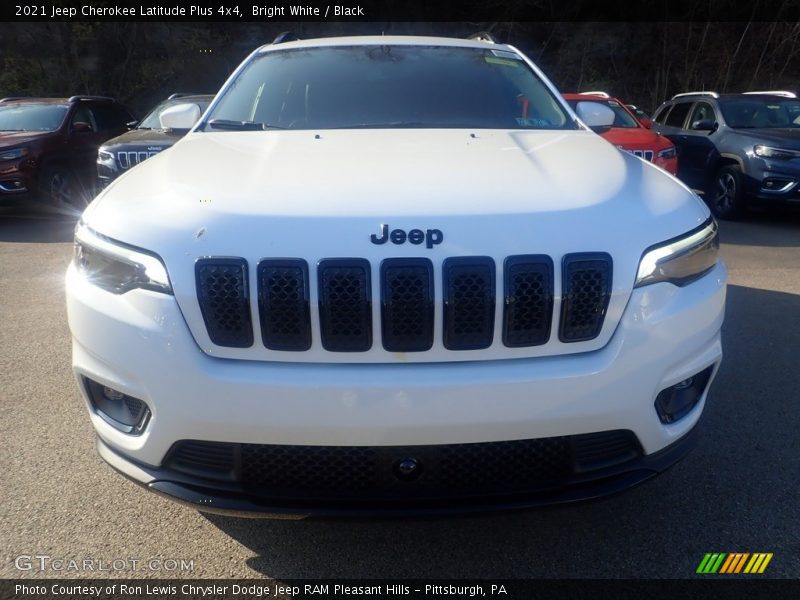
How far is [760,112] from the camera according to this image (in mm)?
9086

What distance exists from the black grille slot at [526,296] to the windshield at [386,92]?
1.49m

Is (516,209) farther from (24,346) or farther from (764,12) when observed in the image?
(764,12)

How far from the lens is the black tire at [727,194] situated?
→ 8422mm

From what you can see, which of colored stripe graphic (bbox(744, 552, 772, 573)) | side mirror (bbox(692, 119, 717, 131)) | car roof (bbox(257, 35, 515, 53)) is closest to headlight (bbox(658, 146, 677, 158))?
side mirror (bbox(692, 119, 717, 131))

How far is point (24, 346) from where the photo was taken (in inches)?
166

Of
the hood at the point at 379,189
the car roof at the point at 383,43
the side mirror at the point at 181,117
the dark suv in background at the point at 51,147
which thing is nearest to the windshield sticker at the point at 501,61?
the car roof at the point at 383,43

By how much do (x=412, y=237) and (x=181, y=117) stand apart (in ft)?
7.56

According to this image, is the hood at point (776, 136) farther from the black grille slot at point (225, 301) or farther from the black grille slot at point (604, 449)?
the black grille slot at point (225, 301)

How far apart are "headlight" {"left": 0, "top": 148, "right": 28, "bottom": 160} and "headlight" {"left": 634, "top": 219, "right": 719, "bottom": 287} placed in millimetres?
9108

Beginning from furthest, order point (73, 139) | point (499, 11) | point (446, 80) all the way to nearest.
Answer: point (499, 11)
point (73, 139)
point (446, 80)

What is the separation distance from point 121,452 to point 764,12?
24.6 meters

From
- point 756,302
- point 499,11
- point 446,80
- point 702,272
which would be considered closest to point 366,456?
point 702,272

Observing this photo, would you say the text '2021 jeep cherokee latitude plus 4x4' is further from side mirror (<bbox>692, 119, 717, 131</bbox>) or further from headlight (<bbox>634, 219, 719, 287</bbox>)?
side mirror (<bbox>692, 119, 717, 131</bbox>)

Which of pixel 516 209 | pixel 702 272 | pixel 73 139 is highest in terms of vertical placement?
pixel 516 209
